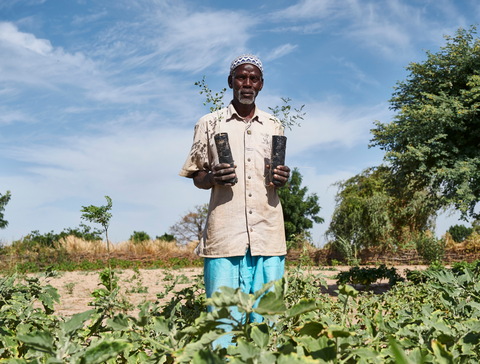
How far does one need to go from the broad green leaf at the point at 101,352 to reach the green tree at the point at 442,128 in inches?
421

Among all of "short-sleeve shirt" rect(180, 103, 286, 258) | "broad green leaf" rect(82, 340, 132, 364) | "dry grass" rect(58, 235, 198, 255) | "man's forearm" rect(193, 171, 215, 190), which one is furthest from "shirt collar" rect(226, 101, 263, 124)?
"dry grass" rect(58, 235, 198, 255)

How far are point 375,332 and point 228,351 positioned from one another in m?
0.56

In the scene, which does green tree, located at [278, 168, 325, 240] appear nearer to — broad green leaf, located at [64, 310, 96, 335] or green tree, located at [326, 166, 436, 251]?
green tree, located at [326, 166, 436, 251]

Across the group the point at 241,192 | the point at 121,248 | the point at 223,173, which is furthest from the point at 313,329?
the point at 121,248

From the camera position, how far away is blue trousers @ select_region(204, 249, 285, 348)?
2359 mm

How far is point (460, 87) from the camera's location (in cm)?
1193

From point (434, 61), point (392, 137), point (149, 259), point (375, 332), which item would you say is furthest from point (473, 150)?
point (149, 259)

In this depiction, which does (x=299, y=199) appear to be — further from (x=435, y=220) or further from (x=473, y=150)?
(x=473, y=150)

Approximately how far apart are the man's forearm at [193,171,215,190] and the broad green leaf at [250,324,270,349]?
1626 mm

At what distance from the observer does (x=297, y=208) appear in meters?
25.4

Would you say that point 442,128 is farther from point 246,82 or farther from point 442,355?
point 442,355

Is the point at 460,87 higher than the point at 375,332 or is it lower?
higher

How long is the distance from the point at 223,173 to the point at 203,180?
0.26m

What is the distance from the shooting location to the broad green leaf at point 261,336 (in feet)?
2.73
